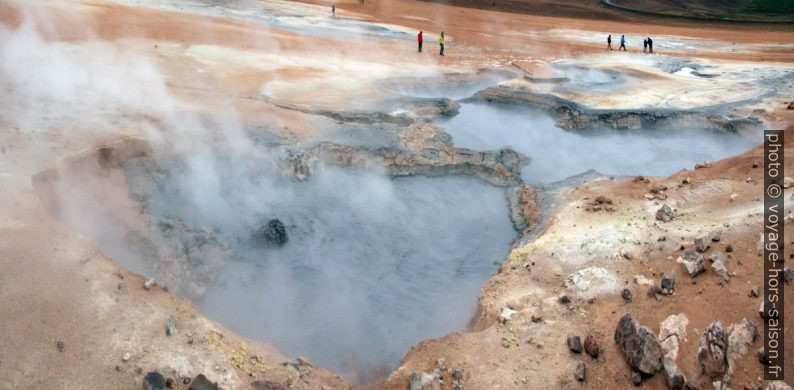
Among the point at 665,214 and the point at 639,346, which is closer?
the point at 639,346

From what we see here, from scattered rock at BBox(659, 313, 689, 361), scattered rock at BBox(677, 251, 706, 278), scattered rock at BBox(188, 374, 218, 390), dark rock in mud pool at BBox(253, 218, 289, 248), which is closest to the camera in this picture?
scattered rock at BBox(188, 374, 218, 390)

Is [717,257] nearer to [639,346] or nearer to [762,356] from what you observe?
[762,356]

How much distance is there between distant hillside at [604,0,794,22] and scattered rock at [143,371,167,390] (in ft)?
119

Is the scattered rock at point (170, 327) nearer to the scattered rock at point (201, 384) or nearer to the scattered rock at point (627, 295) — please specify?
the scattered rock at point (201, 384)

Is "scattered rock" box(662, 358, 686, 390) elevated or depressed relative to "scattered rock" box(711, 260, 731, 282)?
depressed

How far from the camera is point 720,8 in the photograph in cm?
3762

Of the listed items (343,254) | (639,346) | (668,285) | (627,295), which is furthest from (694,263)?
(343,254)

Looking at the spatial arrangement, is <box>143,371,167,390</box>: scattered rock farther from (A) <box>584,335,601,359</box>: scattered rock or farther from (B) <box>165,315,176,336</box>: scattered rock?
(A) <box>584,335,601,359</box>: scattered rock

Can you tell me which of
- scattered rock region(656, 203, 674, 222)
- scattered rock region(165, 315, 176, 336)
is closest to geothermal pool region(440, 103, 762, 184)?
scattered rock region(656, 203, 674, 222)

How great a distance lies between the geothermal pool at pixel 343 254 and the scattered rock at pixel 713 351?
9.77ft

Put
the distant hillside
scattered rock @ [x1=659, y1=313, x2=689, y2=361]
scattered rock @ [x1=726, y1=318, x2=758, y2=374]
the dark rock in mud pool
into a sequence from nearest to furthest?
scattered rock @ [x1=726, y1=318, x2=758, y2=374] → scattered rock @ [x1=659, y1=313, x2=689, y2=361] → the dark rock in mud pool → the distant hillside

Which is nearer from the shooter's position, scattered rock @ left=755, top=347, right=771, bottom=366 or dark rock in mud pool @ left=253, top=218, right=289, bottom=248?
scattered rock @ left=755, top=347, right=771, bottom=366

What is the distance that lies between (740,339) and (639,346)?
39.5 inches

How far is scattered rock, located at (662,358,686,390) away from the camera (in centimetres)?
590
